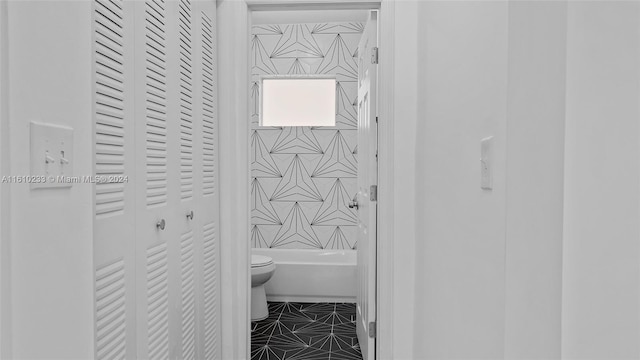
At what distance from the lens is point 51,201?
794mm

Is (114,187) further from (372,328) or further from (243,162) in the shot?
(372,328)

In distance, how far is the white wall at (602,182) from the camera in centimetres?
74

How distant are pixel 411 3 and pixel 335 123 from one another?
2394 millimetres

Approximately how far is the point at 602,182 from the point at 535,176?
0.35 ft

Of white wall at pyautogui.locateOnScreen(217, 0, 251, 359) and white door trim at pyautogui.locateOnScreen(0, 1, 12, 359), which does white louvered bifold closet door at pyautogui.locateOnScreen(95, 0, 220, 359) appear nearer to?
white wall at pyautogui.locateOnScreen(217, 0, 251, 359)

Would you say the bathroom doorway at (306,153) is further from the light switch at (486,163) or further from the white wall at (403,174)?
the light switch at (486,163)

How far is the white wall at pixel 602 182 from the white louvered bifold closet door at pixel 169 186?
103 cm

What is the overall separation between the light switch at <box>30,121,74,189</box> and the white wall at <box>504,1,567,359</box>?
2.74 ft

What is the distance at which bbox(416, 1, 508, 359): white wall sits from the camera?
1054 millimetres

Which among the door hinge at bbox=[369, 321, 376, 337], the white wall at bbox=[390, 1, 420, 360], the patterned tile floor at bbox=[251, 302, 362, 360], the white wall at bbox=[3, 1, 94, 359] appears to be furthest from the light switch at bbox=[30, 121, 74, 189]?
the patterned tile floor at bbox=[251, 302, 362, 360]

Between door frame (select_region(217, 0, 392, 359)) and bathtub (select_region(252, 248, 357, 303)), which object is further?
bathtub (select_region(252, 248, 357, 303))

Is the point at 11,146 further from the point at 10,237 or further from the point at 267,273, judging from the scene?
the point at 267,273

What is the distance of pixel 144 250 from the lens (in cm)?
137

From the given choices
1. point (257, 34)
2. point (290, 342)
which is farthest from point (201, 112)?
point (257, 34)
